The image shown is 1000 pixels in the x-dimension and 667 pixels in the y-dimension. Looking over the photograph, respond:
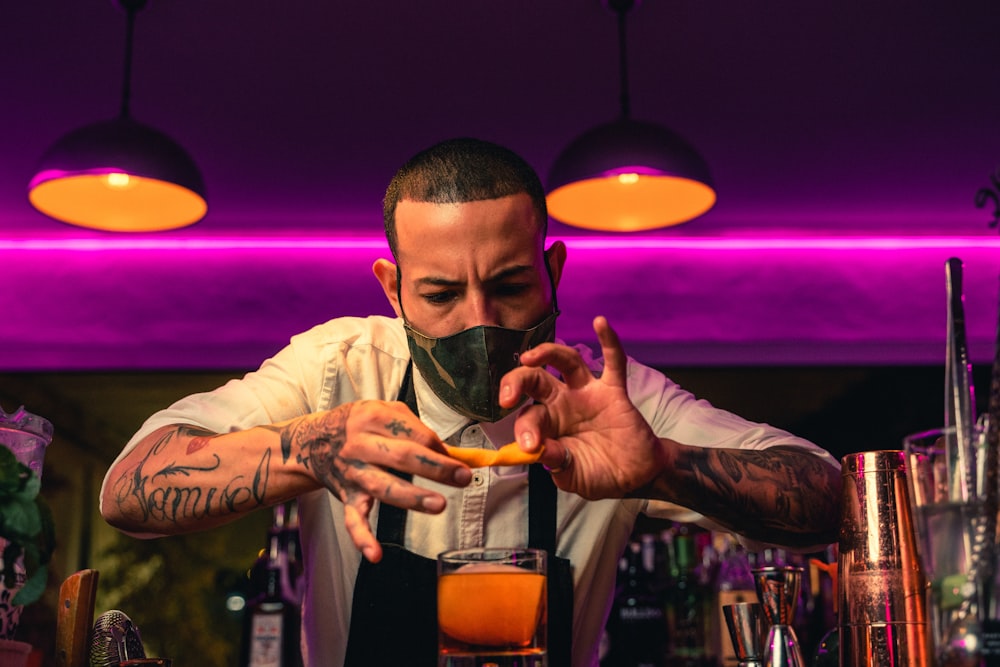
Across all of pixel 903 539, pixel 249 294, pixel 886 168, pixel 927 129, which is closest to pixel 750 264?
pixel 886 168

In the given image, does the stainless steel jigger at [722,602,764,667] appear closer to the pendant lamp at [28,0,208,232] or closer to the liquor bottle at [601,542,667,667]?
the liquor bottle at [601,542,667,667]

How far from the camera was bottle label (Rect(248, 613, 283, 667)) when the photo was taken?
2.75m

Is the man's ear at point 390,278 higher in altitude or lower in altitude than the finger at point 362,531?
higher

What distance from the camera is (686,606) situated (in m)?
3.47

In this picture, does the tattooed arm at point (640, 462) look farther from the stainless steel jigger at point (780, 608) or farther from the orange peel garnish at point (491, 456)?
the stainless steel jigger at point (780, 608)

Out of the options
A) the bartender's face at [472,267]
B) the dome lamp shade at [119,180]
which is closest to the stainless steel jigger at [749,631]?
the bartender's face at [472,267]

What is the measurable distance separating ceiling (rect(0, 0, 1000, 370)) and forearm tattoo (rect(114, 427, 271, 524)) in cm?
251

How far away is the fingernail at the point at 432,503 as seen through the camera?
1.16m

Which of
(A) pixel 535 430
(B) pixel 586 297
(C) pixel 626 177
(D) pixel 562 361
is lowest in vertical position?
(A) pixel 535 430

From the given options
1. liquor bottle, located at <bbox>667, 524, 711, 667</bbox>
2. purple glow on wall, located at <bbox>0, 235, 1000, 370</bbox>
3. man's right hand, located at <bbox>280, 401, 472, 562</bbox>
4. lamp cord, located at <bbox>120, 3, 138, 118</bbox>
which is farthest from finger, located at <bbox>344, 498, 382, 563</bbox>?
purple glow on wall, located at <bbox>0, 235, 1000, 370</bbox>

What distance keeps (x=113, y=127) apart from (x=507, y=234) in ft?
6.37

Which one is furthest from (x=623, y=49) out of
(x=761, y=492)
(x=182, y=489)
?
(x=182, y=489)

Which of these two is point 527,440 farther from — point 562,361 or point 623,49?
point 623,49

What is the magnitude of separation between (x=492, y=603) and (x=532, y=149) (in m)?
3.90
